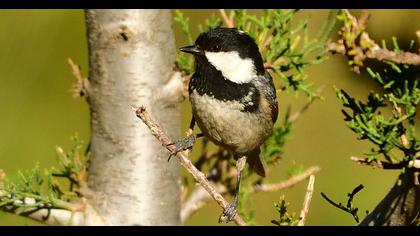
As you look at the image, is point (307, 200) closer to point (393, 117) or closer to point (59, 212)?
point (393, 117)

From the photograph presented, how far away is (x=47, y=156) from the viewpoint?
3861 millimetres

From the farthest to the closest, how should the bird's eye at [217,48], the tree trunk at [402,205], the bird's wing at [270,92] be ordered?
the bird's wing at [270,92] → the bird's eye at [217,48] → the tree trunk at [402,205]

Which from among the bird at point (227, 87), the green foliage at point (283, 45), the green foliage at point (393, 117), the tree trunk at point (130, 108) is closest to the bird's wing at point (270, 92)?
the bird at point (227, 87)

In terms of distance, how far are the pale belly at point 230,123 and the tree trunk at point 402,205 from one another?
2.57 ft

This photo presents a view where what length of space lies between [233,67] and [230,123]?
0.77 feet

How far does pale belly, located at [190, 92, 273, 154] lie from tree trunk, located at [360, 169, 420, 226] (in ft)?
2.57

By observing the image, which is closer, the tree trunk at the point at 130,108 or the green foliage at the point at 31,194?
the green foliage at the point at 31,194

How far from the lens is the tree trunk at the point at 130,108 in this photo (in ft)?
9.16

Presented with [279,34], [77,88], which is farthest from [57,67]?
[279,34]

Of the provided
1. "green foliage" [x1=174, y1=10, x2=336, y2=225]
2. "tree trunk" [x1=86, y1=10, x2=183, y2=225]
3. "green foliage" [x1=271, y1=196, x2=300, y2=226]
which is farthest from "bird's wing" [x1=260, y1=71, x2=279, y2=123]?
"green foliage" [x1=271, y1=196, x2=300, y2=226]

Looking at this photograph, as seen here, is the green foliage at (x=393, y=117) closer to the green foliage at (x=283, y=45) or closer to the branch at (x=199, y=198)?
the green foliage at (x=283, y=45)

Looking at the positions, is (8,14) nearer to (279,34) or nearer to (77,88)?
(77,88)

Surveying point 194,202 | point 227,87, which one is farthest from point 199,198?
point 227,87

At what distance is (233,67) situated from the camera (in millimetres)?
2918
